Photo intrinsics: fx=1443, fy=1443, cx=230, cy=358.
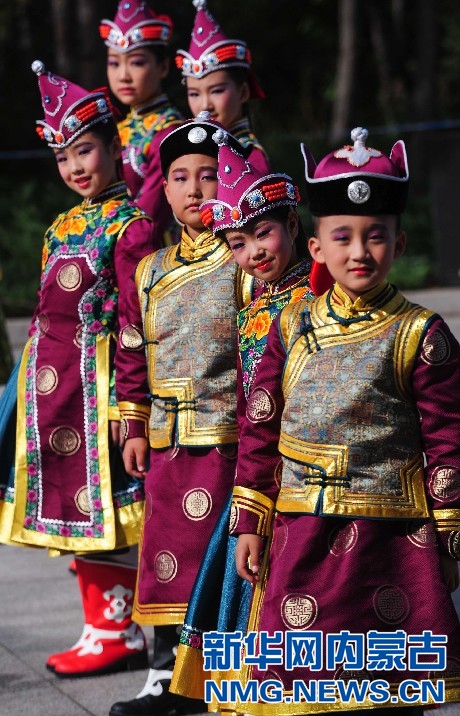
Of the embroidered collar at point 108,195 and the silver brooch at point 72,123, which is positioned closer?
the silver brooch at point 72,123

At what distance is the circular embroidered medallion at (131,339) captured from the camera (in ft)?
15.0

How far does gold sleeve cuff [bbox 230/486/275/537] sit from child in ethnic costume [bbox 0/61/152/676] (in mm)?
1347

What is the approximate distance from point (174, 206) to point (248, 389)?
29.9 inches

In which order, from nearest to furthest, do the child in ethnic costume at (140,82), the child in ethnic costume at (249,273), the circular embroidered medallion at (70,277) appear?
the child in ethnic costume at (249,273) < the circular embroidered medallion at (70,277) < the child in ethnic costume at (140,82)

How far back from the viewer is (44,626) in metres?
5.62

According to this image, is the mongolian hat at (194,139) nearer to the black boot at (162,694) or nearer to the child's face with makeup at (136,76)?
the black boot at (162,694)

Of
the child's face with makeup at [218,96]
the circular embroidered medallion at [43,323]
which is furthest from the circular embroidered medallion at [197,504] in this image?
the child's face with makeup at [218,96]

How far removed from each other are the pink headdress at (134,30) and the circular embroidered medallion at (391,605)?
326 centimetres

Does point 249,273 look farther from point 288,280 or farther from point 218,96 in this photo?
point 218,96

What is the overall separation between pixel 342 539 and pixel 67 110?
2.15 m

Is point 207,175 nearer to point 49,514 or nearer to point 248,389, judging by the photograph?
point 248,389

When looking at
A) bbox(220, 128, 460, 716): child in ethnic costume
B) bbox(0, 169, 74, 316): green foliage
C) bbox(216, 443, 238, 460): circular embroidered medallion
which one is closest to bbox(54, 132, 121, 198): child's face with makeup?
bbox(216, 443, 238, 460): circular embroidered medallion

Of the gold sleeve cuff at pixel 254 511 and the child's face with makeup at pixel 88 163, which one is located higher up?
the child's face with makeup at pixel 88 163

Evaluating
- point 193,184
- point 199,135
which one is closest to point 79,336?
point 193,184
